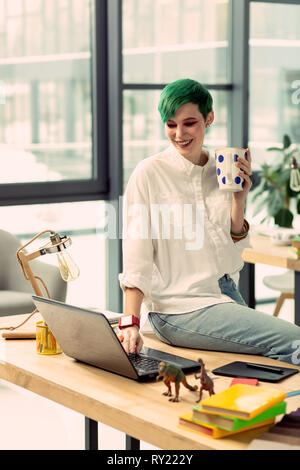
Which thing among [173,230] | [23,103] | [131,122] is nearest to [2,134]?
[23,103]

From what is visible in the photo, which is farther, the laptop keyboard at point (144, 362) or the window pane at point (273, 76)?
the window pane at point (273, 76)

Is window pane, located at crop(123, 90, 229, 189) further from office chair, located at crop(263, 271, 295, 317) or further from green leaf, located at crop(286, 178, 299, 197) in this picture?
office chair, located at crop(263, 271, 295, 317)

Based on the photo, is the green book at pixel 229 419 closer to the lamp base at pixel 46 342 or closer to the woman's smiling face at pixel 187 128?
the lamp base at pixel 46 342

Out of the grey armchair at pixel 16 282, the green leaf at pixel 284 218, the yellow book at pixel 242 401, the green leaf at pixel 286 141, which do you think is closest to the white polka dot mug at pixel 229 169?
the yellow book at pixel 242 401

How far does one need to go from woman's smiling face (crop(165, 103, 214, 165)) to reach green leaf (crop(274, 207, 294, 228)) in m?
2.77

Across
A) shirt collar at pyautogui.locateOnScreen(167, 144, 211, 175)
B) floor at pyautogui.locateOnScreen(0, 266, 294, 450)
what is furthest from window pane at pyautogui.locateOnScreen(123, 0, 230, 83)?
shirt collar at pyautogui.locateOnScreen(167, 144, 211, 175)

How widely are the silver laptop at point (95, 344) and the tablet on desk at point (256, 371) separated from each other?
74mm

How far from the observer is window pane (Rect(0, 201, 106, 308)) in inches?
194

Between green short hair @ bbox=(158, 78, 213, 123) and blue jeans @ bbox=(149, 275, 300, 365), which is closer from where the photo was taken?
blue jeans @ bbox=(149, 275, 300, 365)

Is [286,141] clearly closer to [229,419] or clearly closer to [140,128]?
[140,128]

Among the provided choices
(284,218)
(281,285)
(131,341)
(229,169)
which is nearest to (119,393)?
(131,341)

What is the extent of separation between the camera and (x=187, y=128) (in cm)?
206

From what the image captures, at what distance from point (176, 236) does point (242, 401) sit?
769mm

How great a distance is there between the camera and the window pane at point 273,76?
212 inches
